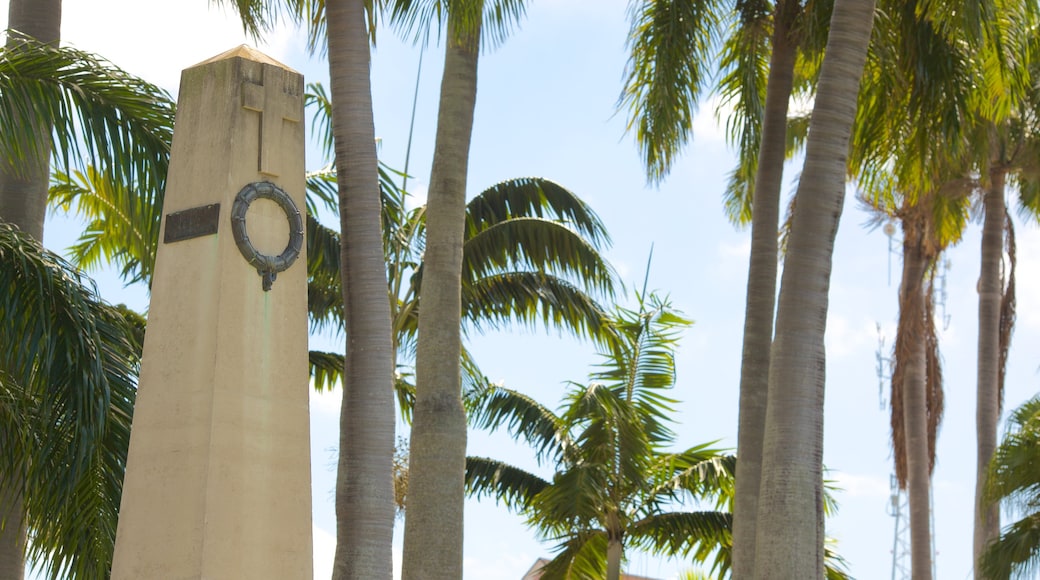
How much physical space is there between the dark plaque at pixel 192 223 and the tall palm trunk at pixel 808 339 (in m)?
5.44

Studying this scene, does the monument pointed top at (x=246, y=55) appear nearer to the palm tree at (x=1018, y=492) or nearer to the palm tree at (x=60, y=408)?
the palm tree at (x=60, y=408)

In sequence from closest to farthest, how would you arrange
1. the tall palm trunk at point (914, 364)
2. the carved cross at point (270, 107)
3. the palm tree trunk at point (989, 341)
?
the carved cross at point (270, 107)
the palm tree trunk at point (989, 341)
the tall palm trunk at point (914, 364)

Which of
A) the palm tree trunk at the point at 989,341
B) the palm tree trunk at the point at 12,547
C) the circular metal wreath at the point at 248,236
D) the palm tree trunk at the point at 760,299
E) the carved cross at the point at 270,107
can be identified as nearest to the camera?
the circular metal wreath at the point at 248,236

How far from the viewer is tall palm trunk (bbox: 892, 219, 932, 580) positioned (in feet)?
86.8

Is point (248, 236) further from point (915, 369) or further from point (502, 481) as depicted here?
point (915, 369)

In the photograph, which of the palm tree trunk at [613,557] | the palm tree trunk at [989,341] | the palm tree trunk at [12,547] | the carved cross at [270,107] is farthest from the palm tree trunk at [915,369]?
the carved cross at [270,107]

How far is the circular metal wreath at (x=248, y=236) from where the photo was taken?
977cm

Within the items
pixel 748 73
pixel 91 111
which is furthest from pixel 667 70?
pixel 91 111

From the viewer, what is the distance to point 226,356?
9.52 m

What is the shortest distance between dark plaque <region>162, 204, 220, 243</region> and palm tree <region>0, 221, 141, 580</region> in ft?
6.52

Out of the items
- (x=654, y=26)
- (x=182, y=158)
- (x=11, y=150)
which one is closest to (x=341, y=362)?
(x=654, y=26)

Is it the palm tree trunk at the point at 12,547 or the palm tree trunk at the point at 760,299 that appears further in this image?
the palm tree trunk at the point at 760,299

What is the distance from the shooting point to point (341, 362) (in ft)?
68.0

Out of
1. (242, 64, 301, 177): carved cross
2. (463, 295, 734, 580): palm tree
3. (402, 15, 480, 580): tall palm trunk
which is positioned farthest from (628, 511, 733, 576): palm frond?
(242, 64, 301, 177): carved cross
